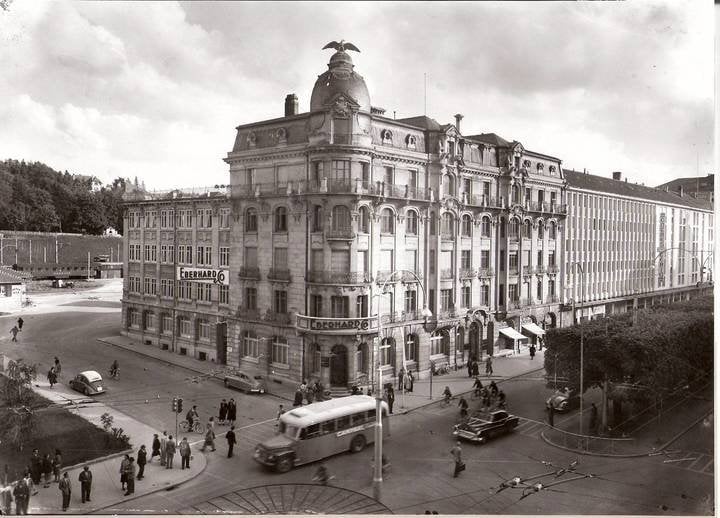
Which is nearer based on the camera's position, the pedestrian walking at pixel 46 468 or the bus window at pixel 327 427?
the pedestrian walking at pixel 46 468

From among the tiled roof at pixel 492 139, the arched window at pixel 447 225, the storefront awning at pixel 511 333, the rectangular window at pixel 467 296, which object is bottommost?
the storefront awning at pixel 511 333

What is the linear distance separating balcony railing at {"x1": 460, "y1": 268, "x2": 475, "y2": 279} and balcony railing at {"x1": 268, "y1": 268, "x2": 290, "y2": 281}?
13884mm

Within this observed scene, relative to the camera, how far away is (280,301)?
123ft

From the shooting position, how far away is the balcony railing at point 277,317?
1457 inches

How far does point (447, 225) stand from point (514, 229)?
9466mm


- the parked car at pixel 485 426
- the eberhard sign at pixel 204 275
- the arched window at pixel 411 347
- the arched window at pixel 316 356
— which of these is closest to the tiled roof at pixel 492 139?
the arched window at pixel 411 347

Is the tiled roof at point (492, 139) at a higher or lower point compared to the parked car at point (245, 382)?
higher

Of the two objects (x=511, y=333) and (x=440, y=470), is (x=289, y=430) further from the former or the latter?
(x=511, y=333)

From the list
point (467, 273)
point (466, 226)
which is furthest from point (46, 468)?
point (466, 226)

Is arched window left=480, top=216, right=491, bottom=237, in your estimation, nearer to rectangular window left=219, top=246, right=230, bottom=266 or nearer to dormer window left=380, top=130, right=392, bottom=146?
dormer window left=380, top=130, right=392, bottom=146

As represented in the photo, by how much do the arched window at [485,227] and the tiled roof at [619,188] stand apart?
13026 millimetres

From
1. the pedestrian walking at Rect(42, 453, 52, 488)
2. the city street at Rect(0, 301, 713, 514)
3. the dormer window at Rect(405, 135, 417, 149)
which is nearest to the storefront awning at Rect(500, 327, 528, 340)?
the city street at Rect(0, 301, 713, 514)

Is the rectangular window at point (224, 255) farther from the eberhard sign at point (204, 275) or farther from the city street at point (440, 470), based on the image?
the city street at point (440, 470)

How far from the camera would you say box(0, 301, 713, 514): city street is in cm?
2062
